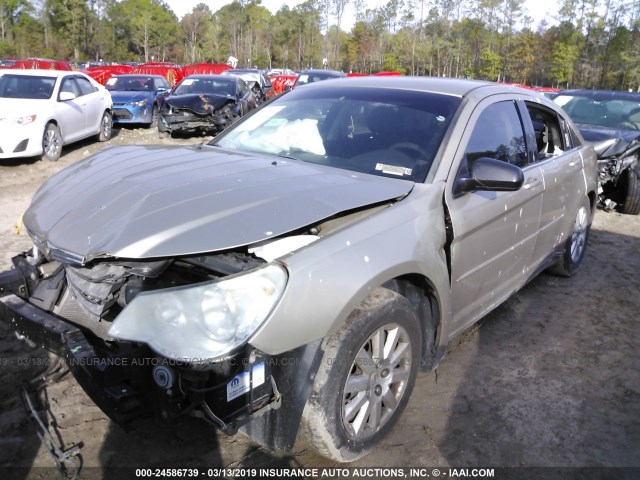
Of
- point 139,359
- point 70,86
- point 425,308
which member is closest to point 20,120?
point 70,86

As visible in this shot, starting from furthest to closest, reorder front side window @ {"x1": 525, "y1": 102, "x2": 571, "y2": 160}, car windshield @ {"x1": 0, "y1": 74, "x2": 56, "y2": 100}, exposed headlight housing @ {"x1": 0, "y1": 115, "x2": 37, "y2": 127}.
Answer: car windshield @ {"x1": 0, "y1": 74, "x2": 56, "y2": 100}, exposed headlight housing @ {"x1": 0, "y1": 115, "x2": 37, "y2": 127}, front side window @ {"x1": 525, "y1": 102, "x2": 571, "y2": 160}

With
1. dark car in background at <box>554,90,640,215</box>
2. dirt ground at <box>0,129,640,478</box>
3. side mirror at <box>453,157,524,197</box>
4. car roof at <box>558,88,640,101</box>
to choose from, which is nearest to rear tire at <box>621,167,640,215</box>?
dark car in background at <box>554,90,640,215</box>

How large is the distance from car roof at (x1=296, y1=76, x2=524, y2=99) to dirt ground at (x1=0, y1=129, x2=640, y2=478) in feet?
5.55

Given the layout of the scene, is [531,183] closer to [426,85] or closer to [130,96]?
[426,85]

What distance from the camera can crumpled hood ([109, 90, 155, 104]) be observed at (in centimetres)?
1336

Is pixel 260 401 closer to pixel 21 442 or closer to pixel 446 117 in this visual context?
pixel 21 442

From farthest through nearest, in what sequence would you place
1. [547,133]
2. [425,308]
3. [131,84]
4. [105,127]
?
[131,84], [105,127], [547,133], [425,308]

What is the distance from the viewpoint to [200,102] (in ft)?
39.4

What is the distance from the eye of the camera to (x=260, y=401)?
7.10 ft

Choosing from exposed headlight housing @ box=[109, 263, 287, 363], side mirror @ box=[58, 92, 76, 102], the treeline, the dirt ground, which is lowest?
the dirt ground

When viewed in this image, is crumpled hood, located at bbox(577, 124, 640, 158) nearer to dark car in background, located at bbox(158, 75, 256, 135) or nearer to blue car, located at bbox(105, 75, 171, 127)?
dark car in background, located at bbox(158, 75, 256, 135)

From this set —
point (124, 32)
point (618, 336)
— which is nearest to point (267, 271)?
point (618, 336)

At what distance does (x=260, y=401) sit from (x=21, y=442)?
4.26ft

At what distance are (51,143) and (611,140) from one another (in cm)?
873
